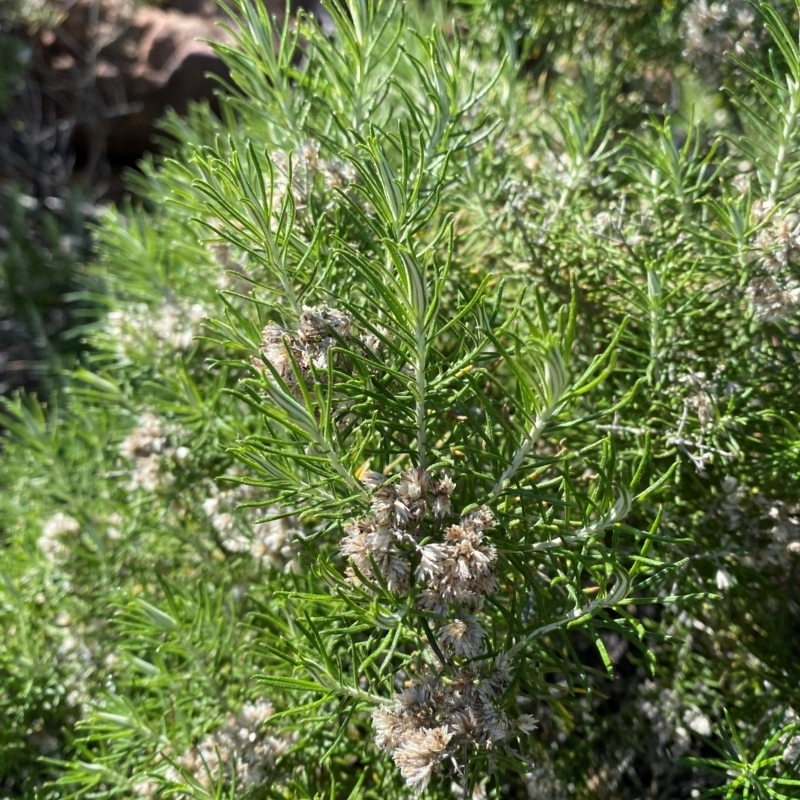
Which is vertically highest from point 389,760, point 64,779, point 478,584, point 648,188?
point 648,188

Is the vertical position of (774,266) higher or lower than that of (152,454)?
higher

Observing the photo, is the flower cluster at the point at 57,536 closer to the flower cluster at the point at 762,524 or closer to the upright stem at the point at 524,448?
the upright stem at the point at 524,448

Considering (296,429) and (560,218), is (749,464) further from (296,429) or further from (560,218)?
(296,429)

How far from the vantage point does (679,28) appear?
145 centimetres

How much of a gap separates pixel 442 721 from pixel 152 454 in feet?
2.33

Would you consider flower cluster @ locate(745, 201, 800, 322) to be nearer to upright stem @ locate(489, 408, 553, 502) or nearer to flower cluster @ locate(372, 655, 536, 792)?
upright stem @ locate(489, 408, 553, 502)

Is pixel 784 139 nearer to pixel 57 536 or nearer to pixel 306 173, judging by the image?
pixel 306 173

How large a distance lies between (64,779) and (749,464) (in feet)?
3.43

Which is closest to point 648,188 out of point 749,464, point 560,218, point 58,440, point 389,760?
point 560,218

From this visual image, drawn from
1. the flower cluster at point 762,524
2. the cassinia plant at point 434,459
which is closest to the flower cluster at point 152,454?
the cassinia plant at point 434,459

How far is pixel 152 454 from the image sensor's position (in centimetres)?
119

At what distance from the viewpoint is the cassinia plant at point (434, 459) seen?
0.72m

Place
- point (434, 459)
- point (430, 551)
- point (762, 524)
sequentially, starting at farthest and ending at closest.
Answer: point (762, 524), point (434, 459), point (430, 551)

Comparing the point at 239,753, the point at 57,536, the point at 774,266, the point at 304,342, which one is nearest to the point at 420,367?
the point at 304,342
